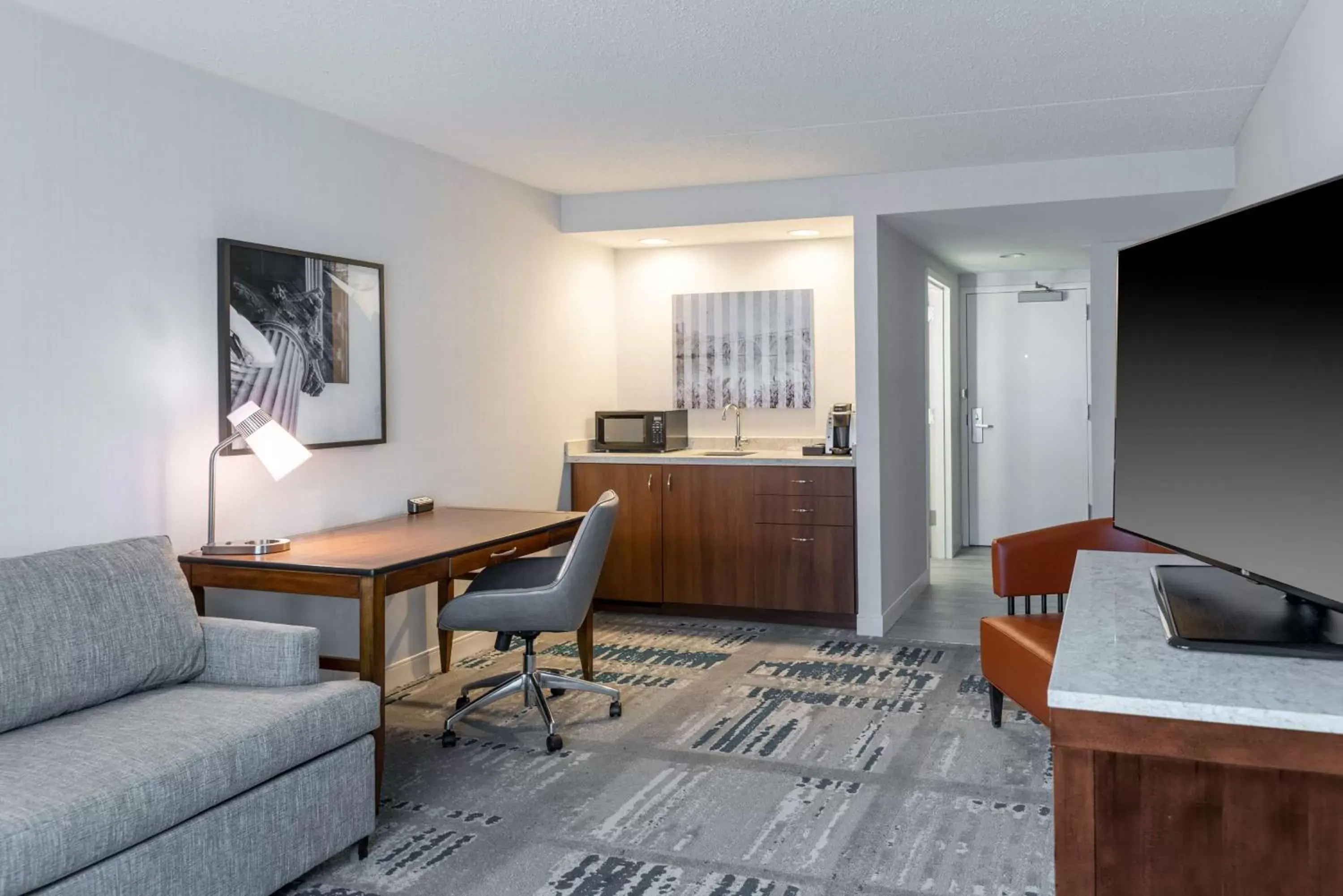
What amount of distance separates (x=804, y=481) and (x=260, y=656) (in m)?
3.09

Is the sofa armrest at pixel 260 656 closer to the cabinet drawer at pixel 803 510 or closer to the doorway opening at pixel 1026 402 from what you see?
the cabinet drawer at pixel 803 510

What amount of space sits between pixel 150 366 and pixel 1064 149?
3.69 meters

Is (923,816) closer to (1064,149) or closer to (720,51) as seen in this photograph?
(720,51)

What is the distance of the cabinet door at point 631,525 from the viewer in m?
5.64

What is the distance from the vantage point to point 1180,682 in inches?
52.7

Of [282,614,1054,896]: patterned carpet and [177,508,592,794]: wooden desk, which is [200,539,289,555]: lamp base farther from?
[282,614,1054,896]: patterned carpet

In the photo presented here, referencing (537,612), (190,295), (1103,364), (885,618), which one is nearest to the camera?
(190,295)

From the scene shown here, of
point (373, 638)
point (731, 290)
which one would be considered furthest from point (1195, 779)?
point (731, 290)

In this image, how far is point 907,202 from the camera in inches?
197

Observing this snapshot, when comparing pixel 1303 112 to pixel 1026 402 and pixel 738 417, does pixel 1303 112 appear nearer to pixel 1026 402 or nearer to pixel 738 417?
pixel 738 417

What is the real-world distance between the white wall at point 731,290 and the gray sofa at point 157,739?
11.8 feet

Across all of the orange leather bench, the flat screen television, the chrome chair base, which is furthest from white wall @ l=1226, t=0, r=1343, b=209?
the chrome chair base

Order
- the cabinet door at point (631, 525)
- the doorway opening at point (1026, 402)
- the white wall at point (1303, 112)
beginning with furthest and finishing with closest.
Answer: the doorway opening at point (1026, 402), the cabinet door at point (631, 525), the white wall at point (1303, 112)

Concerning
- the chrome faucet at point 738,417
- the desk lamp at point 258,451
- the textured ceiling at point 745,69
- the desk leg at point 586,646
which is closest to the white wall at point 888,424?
the textured ceiling at point 745,69
